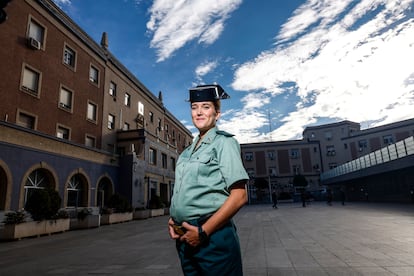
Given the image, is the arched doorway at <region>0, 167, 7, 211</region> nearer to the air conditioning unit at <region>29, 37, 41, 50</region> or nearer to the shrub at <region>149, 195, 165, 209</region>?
the air conditioning unit at <region>29, 37, 41, 50</region>

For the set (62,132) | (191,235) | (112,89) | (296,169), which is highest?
(112,89)

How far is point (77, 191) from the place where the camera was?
17.0 m

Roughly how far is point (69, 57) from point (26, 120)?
20.2 ft

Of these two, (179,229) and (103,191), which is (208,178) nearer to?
(179,229)

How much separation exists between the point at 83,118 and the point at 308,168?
4595cm

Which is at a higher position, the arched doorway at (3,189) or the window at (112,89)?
the window at (112,89)

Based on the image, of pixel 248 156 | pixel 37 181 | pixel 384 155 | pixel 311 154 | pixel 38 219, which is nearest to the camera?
pixel 38 219

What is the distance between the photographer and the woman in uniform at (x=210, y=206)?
160 cm

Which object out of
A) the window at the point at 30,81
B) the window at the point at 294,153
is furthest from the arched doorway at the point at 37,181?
the window at the point at 294,153

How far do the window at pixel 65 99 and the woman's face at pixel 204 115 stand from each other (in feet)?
60.1

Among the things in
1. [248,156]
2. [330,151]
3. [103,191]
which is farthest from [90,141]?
[330,151]

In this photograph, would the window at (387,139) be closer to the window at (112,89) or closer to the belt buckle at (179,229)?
the window at (112,89)

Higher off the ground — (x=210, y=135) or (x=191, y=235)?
(x=210, y=135)

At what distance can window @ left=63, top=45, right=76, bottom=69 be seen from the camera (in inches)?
730
